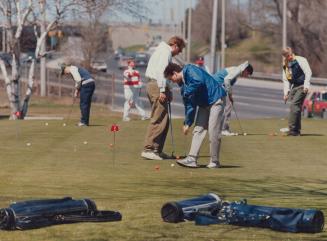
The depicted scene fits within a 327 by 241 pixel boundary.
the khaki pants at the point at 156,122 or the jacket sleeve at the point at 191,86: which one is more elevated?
the jacket sleeve at the point at 191,86

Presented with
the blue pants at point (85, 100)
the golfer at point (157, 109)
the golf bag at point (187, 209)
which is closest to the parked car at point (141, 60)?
the blue pants at point (85, 100)

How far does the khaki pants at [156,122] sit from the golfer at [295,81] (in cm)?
521

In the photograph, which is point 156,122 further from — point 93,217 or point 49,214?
point 49,214

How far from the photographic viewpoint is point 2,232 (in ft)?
31.0

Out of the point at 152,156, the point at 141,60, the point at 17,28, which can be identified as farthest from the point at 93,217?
the point at 141,60

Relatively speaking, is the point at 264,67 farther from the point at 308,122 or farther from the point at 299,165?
the point at 299,165

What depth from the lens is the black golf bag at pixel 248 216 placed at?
952 centimetres

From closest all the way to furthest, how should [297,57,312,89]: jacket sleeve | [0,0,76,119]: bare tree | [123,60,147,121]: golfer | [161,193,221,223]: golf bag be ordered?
[161,193,221,223]: golf bag → [297,57,312,89]: jacket sleeve → [123,60,147,121]: golfer → [0,0,76,119]: bare tree

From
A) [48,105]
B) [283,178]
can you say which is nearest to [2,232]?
[283,178]

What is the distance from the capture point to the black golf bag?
31.2 feet

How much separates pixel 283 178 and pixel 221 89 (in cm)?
178

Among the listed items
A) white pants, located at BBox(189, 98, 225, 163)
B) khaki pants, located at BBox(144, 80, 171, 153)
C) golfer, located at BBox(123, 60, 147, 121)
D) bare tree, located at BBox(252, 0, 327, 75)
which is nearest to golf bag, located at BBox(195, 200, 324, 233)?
white pants, located at BBox(189, 98, 225, 163)

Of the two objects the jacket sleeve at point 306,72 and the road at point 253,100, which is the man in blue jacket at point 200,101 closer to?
the jacket sleeve at point 306,72

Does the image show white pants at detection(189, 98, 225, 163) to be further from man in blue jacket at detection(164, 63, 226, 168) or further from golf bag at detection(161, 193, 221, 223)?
golf bag at detection(161, 193, 221, 223)
